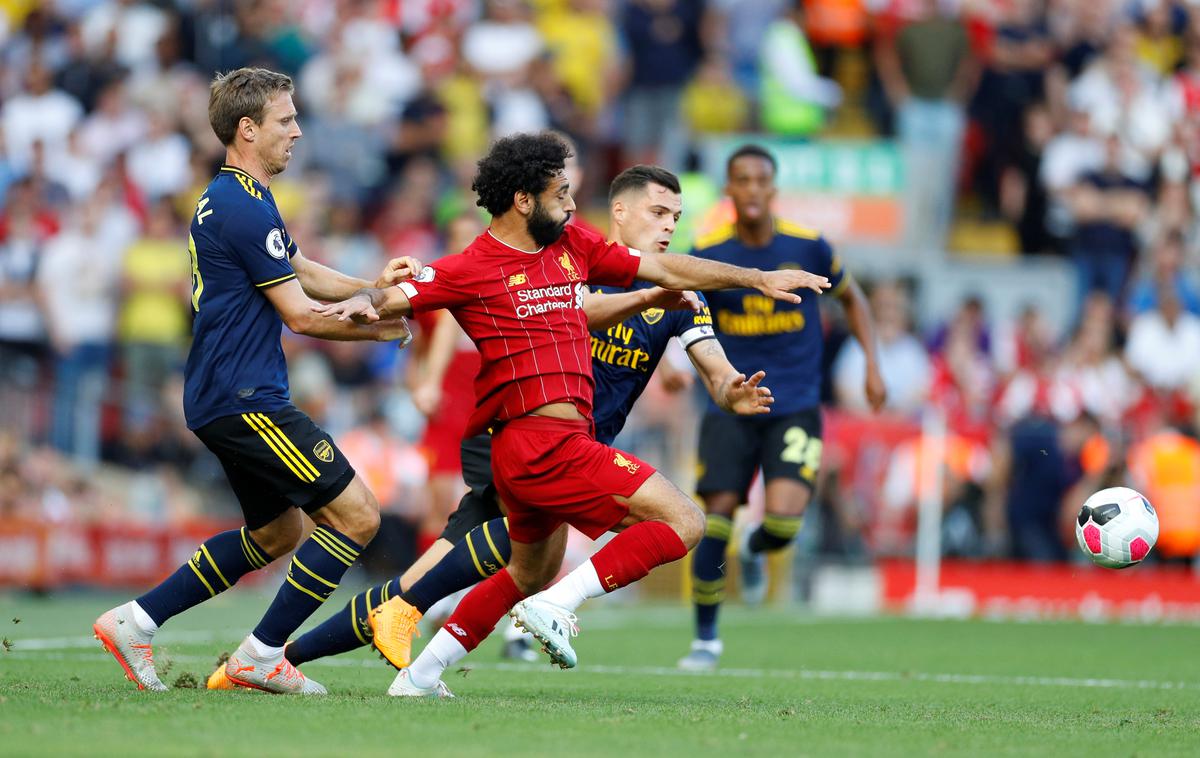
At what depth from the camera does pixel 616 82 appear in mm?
21094

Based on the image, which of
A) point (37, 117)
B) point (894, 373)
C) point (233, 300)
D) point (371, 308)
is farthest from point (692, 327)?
point (37, 117)

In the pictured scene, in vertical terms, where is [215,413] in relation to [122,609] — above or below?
above

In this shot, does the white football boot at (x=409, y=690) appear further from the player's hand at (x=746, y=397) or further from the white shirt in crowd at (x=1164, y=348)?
the white shirt in crowd at (x=1164, y=348)

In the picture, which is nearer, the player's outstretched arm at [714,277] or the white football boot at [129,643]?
the player's outstretched arm at [714,277]

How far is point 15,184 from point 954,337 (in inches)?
388

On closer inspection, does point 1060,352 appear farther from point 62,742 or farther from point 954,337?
point 62,742

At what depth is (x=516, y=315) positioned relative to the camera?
276 inches

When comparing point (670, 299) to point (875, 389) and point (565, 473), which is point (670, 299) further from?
point (875, 389)

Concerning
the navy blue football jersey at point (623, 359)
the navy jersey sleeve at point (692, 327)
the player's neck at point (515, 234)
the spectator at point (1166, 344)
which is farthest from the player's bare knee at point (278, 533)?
the spectator at point (1166, 344)

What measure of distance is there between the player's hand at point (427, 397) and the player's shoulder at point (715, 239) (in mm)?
1740

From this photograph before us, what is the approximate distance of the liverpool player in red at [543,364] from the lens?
6.90 m

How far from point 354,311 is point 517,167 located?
2.83ft

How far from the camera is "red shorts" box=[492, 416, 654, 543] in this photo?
22.6ft

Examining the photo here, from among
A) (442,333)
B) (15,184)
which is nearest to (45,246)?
(15,184)
